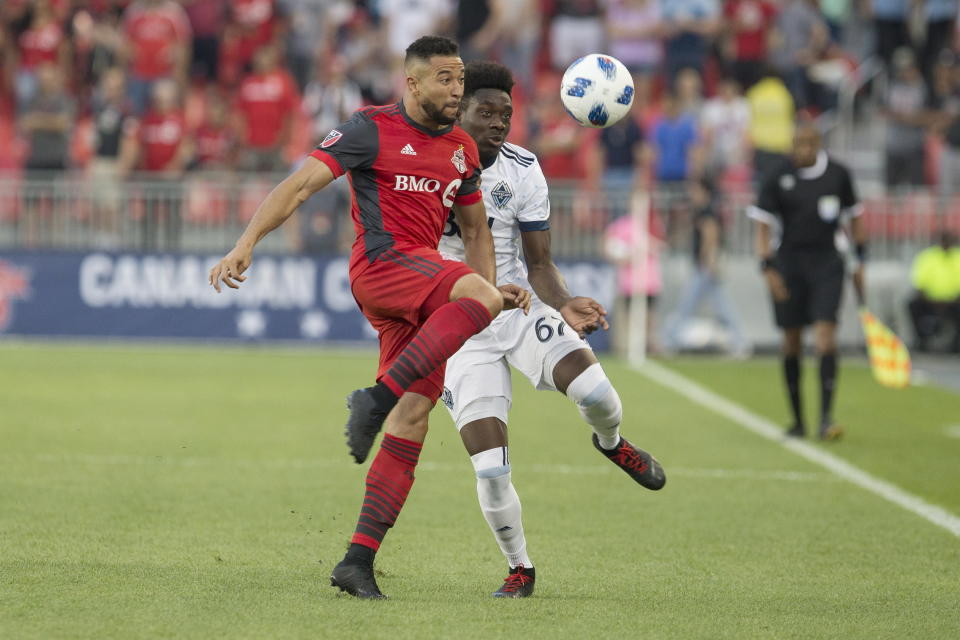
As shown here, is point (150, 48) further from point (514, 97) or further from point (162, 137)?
point (514, 97)

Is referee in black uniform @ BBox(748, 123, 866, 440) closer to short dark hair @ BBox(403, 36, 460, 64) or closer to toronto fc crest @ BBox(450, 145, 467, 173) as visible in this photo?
toronto fc crest @ BBox(450, 145, 467, 173)

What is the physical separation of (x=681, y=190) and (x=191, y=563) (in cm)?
1297

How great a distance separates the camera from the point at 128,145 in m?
19.0

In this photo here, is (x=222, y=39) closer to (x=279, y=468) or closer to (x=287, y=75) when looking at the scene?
(x=287, y=75)

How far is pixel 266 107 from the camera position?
1931cm

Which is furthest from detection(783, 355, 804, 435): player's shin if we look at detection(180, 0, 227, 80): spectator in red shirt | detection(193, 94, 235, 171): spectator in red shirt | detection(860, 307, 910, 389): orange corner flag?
detection(180, 0, 227, 80): spectator in red shirt

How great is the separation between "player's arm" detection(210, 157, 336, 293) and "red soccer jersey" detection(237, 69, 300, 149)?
13981 mm

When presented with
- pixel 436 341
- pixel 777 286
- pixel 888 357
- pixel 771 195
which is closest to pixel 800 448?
pixel 777 286

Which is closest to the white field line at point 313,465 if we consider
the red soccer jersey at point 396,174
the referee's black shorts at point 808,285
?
the referee's black shorts at point 808,285

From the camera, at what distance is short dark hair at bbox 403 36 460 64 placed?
576 cm

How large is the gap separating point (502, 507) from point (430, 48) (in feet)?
5.92

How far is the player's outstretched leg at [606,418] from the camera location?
6379mm

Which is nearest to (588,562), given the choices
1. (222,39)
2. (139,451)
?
(139,451)

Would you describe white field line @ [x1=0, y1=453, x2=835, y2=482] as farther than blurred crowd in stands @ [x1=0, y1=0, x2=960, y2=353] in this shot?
No
